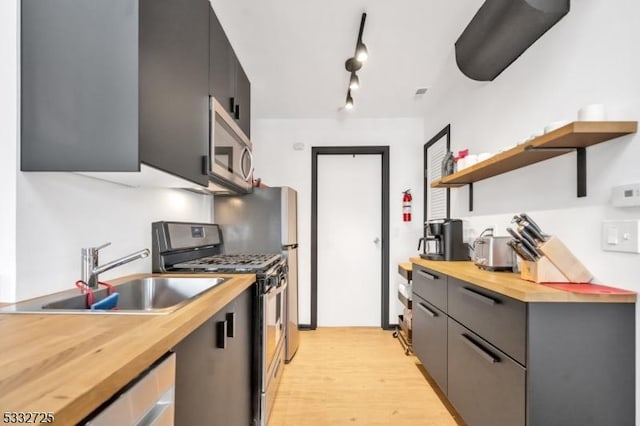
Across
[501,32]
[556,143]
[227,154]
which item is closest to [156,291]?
[227,154]

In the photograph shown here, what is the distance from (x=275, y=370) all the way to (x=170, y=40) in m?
1.92

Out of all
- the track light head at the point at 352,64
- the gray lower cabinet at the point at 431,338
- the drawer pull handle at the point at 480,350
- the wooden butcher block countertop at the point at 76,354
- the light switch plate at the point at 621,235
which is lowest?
the gray lower cabinet at the point at 431,338

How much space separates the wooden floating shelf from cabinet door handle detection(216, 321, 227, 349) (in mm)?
1541

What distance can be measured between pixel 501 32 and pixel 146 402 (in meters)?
2.20

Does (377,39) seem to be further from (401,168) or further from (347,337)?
(347,337)

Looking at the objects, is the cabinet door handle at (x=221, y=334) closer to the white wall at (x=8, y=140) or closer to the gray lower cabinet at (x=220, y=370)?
the gray lower cabinet at (x=220, y=370)

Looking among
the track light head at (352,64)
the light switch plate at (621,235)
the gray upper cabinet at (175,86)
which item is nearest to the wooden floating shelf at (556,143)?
the light switch plate at (621,235)

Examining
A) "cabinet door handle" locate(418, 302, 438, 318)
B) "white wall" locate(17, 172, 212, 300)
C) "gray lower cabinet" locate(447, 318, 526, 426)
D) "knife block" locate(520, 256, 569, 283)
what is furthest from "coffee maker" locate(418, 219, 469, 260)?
"white wall" locate(17, 172, 212, 300)

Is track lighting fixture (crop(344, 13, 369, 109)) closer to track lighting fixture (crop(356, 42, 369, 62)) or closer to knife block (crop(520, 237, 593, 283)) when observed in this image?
track lighting fixture (crop(356, 42, 369, 62))

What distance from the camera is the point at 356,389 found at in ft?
7.32

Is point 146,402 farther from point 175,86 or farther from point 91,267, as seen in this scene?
point 175,86

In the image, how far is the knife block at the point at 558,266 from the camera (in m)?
1.32

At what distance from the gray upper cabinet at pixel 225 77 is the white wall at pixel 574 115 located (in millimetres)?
1792

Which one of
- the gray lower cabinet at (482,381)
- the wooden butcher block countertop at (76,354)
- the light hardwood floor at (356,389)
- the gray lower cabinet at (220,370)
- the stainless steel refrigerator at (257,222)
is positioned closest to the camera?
the wooden butcher block countertop at (76,354)
